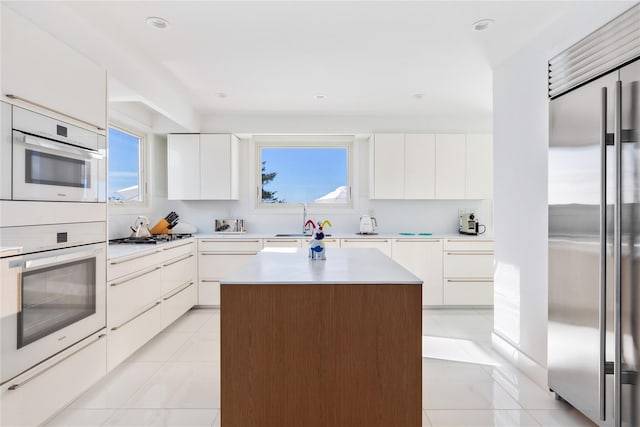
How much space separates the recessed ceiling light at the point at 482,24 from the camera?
254 centimetres

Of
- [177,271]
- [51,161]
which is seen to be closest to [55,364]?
[51,161]

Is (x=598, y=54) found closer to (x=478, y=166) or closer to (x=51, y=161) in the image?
(x=478, y=166)

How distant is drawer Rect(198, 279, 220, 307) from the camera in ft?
15.1

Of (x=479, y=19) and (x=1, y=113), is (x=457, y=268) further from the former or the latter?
(x=1, y=113)

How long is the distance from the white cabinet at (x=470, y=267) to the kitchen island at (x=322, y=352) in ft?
10.1

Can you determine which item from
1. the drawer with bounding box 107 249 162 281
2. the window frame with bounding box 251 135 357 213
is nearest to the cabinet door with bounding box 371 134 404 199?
the window frame with bounding box 251 135 357 213

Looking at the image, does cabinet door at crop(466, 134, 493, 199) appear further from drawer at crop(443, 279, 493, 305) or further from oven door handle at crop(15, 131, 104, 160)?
oven door handle at crop(15, 131, 104, 160)

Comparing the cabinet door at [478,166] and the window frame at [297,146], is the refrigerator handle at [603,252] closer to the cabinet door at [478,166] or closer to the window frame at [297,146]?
the cabinet door at [478,166]

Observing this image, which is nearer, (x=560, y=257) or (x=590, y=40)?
(x=590, y=40)

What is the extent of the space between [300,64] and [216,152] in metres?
2.05

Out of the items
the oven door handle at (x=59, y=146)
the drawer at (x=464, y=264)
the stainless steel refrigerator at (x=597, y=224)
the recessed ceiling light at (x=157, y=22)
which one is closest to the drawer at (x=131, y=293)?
the oven door handle at (x=59, y=146)

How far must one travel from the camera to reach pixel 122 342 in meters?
2.81

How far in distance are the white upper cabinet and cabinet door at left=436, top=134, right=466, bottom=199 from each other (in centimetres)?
389

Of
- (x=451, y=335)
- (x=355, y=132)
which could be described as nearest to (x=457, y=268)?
(x=451, y=335)
